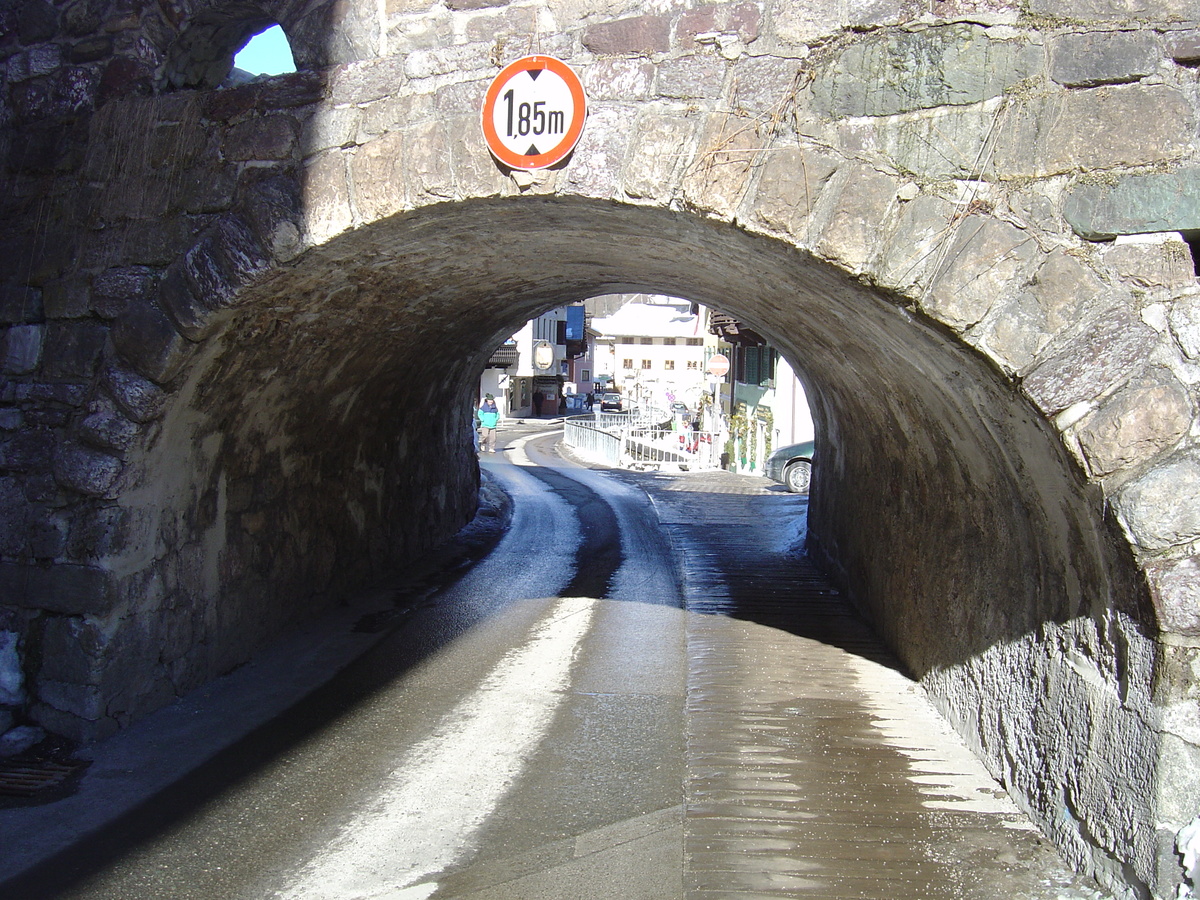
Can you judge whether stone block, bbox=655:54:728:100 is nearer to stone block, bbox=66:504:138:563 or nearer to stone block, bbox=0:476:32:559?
stone block, bbox=66:504:138:563

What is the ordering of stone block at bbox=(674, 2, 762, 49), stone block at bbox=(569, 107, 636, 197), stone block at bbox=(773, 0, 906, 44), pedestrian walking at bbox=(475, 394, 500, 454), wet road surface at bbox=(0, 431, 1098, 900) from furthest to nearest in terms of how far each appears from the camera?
pedestrian walking at bbox=(475, 394, 500, 454) → stone block at bbox=(569, 107, 636, 197) → stone block at bbox=(674, 2, 762, 49) → stone block at bbox=(773, 0, 906, 44) → wet road surface at bbox=(0, 431, 1098, 900)

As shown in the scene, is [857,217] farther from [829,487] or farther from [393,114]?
[829,487]

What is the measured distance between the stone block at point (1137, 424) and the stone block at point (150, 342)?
4.27 meters

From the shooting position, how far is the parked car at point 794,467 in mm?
16812

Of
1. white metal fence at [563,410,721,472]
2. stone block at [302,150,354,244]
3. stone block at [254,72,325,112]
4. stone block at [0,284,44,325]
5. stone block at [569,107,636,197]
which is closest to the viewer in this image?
stone block at [569,107,636,197]

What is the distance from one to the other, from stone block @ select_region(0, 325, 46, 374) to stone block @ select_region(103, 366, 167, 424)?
521 millimetres

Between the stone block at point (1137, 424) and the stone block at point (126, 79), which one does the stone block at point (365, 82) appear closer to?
the stone block at point (126, 79)

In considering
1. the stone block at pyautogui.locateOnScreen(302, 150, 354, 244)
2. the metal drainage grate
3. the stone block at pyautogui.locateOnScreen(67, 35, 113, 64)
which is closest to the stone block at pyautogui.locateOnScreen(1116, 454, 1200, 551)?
the stone block at pyautogui.locateOnScreen(302, 150, 354, 244)

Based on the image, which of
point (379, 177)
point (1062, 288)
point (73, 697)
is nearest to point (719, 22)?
point (379, 177)

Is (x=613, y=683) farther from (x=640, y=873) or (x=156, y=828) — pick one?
(x=156, y=828)

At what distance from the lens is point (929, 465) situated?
18.3 feet

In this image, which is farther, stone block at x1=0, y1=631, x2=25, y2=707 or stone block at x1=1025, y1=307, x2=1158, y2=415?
stone block at x1=0, y1=631, x2=25, y2=707

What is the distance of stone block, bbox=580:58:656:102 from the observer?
412 cm

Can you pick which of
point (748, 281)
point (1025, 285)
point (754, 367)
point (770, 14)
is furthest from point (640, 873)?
point (754, 367)
